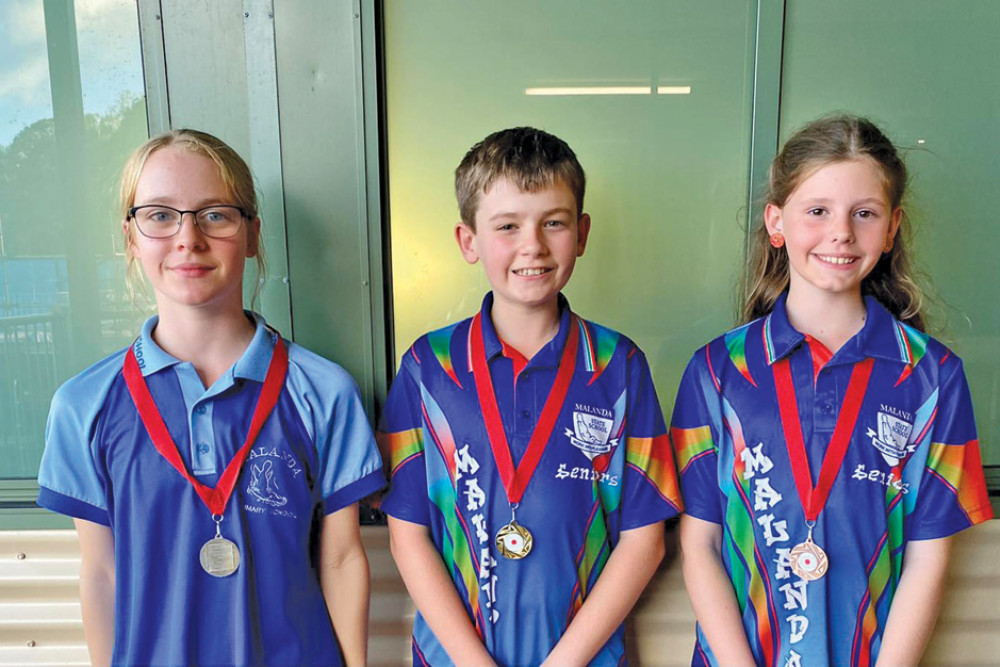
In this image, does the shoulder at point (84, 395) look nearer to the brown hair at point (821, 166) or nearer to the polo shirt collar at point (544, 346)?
the polo shirt collar at point (544, 346)

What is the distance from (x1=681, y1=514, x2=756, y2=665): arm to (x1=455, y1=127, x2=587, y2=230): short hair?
0.86 meters

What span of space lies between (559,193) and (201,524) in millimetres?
1104

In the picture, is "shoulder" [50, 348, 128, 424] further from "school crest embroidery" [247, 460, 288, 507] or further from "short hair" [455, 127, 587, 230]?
"short hair" [455, 127, 587, 230]

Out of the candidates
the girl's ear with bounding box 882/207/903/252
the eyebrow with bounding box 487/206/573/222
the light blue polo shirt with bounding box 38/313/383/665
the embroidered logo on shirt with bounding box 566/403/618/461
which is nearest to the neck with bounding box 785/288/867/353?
the girl's ear with bounding box 882/207/903/252

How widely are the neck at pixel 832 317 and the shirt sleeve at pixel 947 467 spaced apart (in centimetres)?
23

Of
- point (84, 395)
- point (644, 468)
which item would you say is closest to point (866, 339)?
point (644, 468)

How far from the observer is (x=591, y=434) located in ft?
5.44

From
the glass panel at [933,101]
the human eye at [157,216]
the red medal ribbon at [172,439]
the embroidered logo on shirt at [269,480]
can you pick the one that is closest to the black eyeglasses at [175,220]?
the human eye at [157,216]

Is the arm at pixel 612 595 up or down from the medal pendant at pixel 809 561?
down

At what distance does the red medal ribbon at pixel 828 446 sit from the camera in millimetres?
1607

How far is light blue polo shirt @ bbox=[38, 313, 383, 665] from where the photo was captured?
1.54 meters

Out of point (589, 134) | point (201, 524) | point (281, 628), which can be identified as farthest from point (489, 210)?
point (281, 628)

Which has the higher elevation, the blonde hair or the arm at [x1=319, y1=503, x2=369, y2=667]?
the blonde hair

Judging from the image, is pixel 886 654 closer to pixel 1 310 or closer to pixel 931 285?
pixel 931 285
